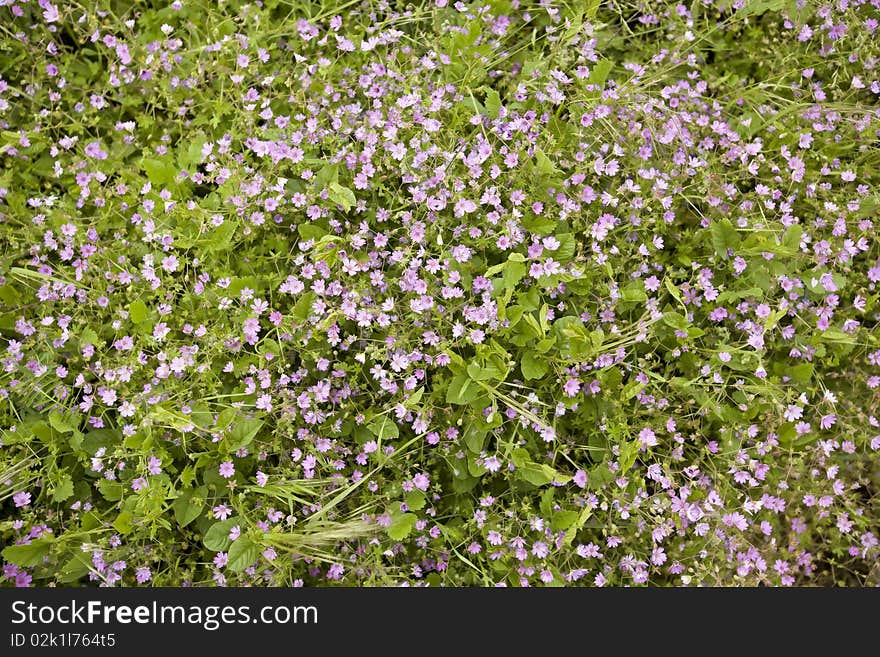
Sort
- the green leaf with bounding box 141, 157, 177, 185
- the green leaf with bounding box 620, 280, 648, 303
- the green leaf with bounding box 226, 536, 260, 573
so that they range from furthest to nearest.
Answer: the green leaf with bounding box 141, 157, 177, 185, the green leaf with bounding box 620, 280, 648, 303, the green leaf with bounding box 226, 536, 260, 573

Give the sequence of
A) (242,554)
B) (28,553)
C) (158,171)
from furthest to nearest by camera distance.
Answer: (158,171), (28,553), (242,554)

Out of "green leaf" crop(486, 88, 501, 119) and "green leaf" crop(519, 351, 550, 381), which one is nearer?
"green leaf" crop(519, 351, 550, 381)

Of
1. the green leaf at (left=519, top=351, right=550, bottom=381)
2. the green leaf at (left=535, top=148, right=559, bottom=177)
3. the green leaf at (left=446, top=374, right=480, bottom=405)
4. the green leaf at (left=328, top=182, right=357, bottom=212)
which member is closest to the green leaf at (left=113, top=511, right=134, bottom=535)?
the green leaf at (left=446, top=374, right=480, bottom=405)

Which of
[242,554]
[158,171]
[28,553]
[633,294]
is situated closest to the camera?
[242,554]

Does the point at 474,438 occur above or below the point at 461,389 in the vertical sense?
below

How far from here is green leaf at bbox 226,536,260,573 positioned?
8.82 ft

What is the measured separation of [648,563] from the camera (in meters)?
3.02

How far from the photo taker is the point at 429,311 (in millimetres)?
2887

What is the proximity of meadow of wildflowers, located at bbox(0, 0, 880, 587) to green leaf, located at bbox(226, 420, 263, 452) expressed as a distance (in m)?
0.01

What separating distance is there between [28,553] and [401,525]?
59.2 inches

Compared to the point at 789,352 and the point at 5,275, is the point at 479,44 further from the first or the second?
the point at 5,275

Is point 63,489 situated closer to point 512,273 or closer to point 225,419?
point 225,419

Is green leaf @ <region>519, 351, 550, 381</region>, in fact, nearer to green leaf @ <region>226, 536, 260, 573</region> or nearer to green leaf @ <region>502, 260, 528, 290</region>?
green leaf @ <region>502, 260, 528, 290</region>

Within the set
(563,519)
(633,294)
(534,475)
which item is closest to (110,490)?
(534,475)
